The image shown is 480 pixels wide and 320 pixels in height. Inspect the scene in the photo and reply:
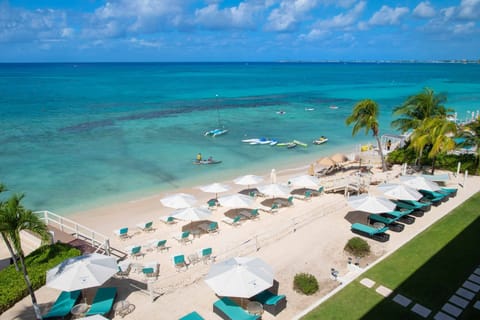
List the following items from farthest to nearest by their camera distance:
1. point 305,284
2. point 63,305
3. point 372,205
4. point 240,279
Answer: point 372,205 < point 305,284 < point 63,305 < point 240,279

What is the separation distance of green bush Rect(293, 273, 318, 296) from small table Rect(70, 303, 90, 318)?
6411 mm

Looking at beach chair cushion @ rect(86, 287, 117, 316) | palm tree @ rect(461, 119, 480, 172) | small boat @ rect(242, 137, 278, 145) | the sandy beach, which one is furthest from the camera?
small boat @ rect(242, 137, 278, 145)

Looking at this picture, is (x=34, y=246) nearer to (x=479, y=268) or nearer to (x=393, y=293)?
(x=393, y=293)

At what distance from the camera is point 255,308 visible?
10.1m

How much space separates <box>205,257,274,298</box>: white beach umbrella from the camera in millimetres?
9648

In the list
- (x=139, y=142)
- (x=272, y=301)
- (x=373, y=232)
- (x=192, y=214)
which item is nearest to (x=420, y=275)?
(x=373, y=232)

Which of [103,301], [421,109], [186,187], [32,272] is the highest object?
[421,109]

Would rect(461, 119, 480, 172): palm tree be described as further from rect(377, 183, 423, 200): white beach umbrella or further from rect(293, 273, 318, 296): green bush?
rect(293, 273, 318, 296): green bush

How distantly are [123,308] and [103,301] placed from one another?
0.70m

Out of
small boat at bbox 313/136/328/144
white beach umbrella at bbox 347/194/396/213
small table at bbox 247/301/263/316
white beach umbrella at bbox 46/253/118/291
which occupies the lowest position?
Result: small boat at bbox 313/136/328/144

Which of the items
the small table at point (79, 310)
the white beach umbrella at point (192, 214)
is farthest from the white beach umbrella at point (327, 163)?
the small table at point (79, 310)

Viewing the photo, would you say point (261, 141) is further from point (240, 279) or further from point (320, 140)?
point (240, 279)

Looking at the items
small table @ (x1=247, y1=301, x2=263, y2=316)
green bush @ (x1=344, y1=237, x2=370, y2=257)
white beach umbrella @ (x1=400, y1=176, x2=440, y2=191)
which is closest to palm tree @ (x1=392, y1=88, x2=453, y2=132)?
white beach umbrella @ (x1=400, y1=176, x2=440, y2=191)

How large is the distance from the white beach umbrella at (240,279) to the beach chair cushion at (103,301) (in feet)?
9.97
